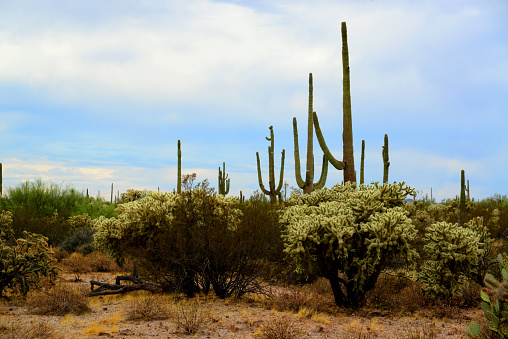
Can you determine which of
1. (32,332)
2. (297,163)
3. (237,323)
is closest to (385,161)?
(297,163)

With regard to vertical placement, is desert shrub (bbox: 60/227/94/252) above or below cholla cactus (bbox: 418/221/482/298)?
below

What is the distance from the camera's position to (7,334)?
6.65 meters

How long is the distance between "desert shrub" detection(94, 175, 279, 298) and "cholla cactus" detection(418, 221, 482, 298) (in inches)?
122

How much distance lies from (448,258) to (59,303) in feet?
23.4

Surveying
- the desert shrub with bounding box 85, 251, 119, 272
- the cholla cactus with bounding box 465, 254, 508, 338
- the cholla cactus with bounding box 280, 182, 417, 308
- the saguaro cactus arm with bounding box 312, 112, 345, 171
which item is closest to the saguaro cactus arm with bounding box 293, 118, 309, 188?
the saguaro cactus arm with bounding box 312, 112, 345, 171

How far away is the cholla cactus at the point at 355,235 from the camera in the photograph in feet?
25.1

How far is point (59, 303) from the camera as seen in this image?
8484 millimetres

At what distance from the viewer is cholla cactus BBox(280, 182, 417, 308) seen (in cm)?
766

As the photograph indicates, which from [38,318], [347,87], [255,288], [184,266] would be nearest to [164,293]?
[184,266]

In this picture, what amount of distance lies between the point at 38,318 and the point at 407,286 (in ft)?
24.7

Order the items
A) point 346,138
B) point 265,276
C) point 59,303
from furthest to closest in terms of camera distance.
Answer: point 346,138
point 265,276
point 59,303

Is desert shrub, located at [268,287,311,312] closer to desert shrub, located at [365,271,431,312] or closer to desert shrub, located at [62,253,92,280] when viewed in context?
desert shrub, located at [365,271,431,312]

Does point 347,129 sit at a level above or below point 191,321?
above

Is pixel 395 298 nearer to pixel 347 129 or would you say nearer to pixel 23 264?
pixel 347 129
